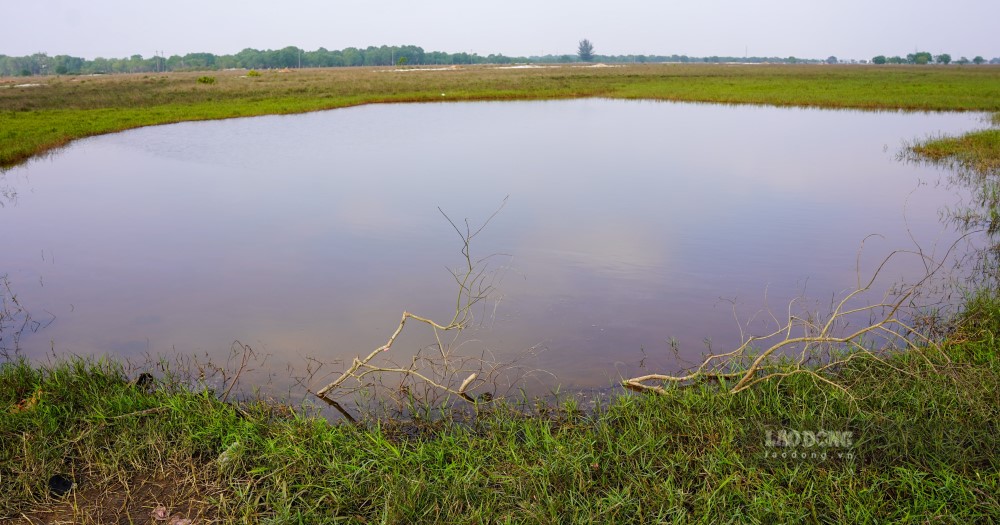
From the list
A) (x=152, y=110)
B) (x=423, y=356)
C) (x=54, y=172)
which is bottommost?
(x=423, y=356)

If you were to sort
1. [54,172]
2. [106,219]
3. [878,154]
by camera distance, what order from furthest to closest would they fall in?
[878,154]
[54,172]
[106,219]

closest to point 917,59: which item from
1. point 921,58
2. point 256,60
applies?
point 921,58

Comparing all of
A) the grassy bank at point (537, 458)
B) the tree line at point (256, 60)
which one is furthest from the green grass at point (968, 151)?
the tree line at point (256, 60)

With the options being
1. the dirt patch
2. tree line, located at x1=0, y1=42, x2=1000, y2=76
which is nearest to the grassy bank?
the dirt patch

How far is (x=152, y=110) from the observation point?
94.8ft

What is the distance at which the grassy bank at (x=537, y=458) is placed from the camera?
3.59m

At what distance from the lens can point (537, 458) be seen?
4.11 meters

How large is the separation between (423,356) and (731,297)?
3718mm

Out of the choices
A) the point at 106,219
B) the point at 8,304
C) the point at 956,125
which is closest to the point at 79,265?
the point at 8,304

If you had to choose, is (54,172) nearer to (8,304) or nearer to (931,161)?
(8,304)

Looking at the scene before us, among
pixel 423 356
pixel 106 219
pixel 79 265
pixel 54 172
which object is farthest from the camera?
pixel 54 172

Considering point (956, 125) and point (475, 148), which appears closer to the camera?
point (475, 148)

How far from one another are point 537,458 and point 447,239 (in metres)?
6.20

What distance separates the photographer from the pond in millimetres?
6625
